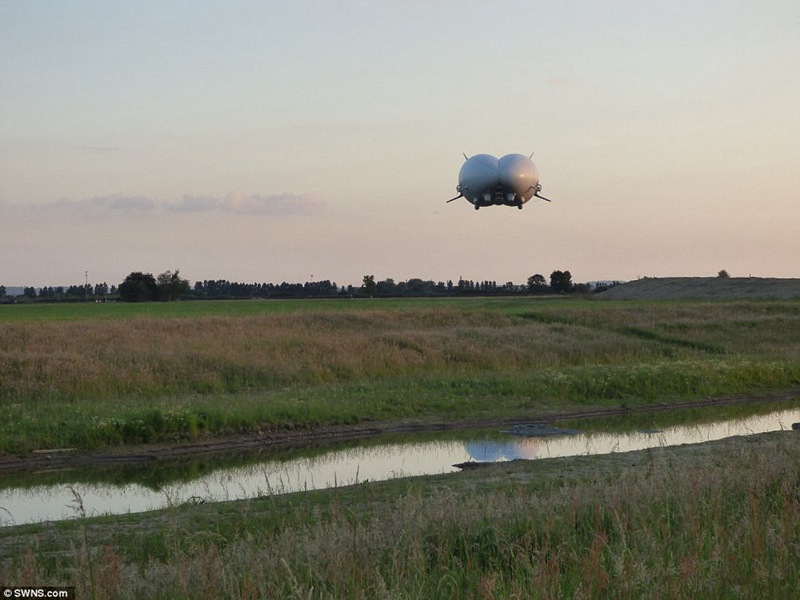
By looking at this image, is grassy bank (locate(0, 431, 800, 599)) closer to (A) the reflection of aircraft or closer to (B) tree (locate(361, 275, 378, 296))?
(A) the reflection of aircraft

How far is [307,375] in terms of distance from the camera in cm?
3125

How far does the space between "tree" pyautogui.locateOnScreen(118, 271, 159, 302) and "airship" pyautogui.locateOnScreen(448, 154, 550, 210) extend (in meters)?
101

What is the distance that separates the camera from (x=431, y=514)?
8.98 m

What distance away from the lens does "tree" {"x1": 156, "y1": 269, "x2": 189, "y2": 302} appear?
5079 inches

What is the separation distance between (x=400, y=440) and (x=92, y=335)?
16.0 m

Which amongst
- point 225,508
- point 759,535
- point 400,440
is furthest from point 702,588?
point 400,440

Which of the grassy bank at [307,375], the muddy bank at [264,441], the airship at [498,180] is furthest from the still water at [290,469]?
the airship at [498,180]

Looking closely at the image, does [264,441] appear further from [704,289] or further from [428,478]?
[704,289]

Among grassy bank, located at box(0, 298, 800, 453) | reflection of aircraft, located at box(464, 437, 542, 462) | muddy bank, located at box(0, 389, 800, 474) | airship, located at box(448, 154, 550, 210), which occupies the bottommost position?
reflection of aircraft, located at box(464, 437, 542, 462)

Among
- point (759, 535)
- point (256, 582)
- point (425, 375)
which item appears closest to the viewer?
point (256, 582)

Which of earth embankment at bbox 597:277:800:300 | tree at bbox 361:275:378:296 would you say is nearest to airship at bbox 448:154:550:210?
earth embankment at bbox 597:277:800:300

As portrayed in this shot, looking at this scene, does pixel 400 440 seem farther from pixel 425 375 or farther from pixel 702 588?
pixel 702 588

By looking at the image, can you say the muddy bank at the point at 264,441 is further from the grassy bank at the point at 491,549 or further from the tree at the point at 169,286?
the tree at the point at 169,286

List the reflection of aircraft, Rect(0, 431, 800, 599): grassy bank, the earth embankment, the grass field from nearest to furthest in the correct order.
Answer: Rect(0, 431, 800, 599): grassy bank < the grass field < the reflection of aircraft < the earth embankment
